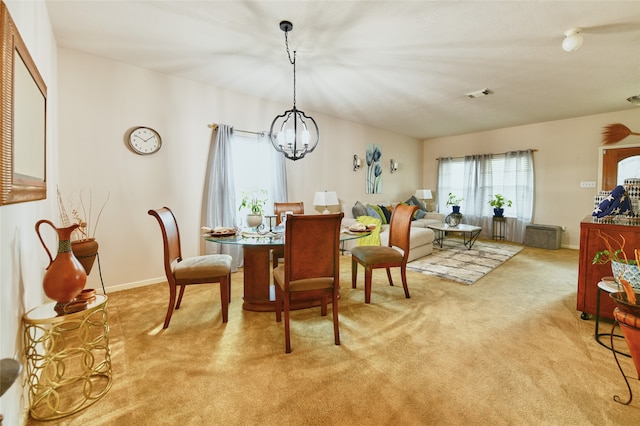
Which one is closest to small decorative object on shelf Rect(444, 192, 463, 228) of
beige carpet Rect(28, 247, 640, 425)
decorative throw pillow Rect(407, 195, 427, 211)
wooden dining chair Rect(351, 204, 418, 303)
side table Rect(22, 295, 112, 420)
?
decorative throw pillow Rect(407, 195, 427, 211)

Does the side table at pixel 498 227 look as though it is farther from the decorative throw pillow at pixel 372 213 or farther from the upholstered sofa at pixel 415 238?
the decorative throw pillow at pixel 372 213

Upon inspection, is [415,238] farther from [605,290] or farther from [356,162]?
[605,290]

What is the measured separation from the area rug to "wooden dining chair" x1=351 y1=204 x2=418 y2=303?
1.02 m

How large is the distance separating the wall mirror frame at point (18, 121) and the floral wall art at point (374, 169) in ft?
17.0

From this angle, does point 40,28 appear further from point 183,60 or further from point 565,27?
point 565,27

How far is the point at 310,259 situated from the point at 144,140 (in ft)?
8.53

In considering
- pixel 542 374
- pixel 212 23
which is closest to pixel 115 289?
pixel 212 23

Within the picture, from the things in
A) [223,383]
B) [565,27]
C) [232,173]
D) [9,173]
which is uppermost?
[565,27]

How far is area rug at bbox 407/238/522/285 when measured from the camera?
12.0 ft

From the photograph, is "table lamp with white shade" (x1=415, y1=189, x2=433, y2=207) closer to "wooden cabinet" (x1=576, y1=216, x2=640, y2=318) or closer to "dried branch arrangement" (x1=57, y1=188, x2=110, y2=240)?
"wooden cabinet" (x1=576, y1=216, x2=640, y2=318)

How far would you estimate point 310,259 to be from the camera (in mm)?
1997

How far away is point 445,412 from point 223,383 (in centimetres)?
123

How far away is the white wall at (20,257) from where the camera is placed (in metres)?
1.13

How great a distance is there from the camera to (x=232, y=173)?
3824mm
